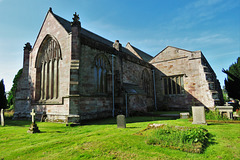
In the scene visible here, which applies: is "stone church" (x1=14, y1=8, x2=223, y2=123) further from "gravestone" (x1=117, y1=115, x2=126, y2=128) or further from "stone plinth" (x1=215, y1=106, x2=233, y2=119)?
"stone plinth" (x1=215, y1=106, x2=233, y2=119)

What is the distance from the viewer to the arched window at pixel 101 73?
13.7 meters

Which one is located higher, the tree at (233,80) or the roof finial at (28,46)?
the roof finial at (28,46)

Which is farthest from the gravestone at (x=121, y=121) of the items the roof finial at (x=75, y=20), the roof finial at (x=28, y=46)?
the roof finial at (x=28, y=46)

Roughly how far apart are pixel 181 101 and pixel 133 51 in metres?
12.5

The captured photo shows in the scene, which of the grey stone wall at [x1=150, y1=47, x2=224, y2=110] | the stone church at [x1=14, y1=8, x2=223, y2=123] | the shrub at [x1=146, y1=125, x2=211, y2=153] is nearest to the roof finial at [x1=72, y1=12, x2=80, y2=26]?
the stone church at [x1=14, y1=8, x2=223, y2=123]

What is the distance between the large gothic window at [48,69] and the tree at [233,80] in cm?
2452

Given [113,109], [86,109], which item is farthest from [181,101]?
[86,109]

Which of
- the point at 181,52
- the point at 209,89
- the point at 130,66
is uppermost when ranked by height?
the point at 181,52

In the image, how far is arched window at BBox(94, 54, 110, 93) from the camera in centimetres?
1374

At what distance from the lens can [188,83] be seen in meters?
20.0

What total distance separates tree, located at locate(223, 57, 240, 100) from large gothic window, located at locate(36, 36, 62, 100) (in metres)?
24.5

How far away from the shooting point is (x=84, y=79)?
12195 millimetres

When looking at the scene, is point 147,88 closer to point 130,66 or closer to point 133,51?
point 130,66

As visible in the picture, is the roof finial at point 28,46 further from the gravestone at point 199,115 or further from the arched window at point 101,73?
the gravestone at point 199,115
